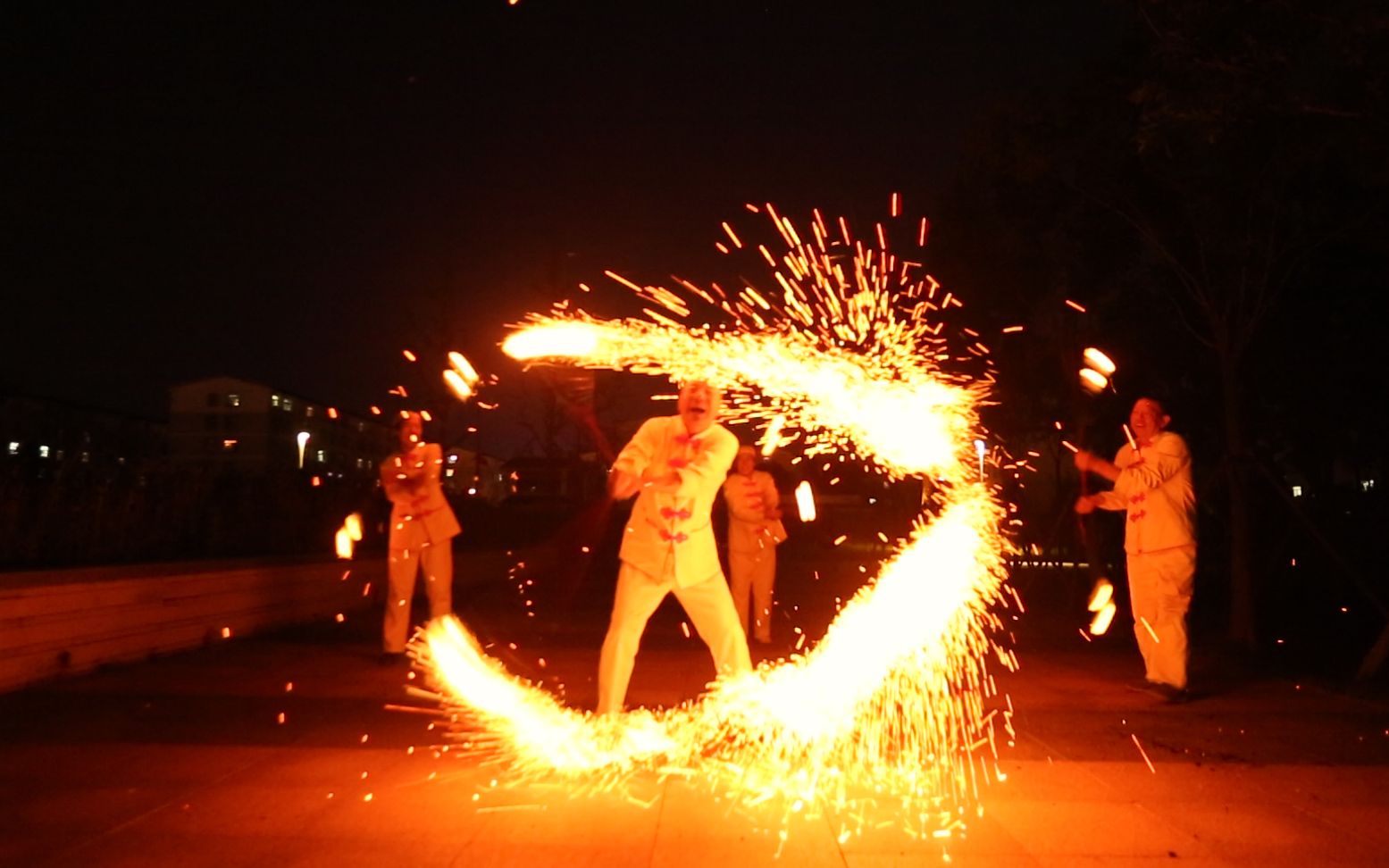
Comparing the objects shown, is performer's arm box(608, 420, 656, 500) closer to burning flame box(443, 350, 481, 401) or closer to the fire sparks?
the fire sparks

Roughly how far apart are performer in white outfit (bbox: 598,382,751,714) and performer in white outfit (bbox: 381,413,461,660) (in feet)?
11.0

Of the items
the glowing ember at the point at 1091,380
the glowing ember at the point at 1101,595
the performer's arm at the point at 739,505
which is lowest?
the glowing ember at the point at 1101,595

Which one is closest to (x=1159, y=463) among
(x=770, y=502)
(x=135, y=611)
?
(x=770, y=502)

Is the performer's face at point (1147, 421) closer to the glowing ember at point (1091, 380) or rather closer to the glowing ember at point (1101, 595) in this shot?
the glowing ember at point (1091, 380)

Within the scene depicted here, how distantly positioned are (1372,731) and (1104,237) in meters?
7.43

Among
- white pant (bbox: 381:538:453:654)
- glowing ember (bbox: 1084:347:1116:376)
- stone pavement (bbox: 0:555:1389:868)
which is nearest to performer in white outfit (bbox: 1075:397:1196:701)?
stone pavement (bbox: 0:555:1389:868)

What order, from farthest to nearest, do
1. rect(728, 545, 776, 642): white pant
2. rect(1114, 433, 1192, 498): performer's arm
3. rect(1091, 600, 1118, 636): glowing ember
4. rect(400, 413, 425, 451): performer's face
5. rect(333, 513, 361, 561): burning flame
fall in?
rect(333, 513, 361, 561): burning flame
rect(1091, 600, 1118, 636): glowing ember
rect(728, 545, 776, 642): white pant
rect(400, 413, 425, 451): performer's face
rect(1114, 433, 1192, 498): performer's arm

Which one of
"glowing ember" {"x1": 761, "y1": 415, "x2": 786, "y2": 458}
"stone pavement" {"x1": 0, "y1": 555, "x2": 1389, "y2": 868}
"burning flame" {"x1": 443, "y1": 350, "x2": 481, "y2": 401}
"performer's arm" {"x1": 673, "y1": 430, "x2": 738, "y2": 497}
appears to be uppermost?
"burning flame" {"x1": 443, "y1": 350, "x2": 481, "y2": 401}

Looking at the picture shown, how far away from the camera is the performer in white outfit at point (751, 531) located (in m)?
11.4

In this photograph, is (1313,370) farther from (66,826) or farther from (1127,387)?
(66,826)

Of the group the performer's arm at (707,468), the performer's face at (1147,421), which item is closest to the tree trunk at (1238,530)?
the performer's face at (1147,421)

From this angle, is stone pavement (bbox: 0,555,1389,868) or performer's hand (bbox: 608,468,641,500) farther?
performer's hand (bbox: 608,468,641,500)

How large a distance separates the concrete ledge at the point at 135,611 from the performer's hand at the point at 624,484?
445 cm

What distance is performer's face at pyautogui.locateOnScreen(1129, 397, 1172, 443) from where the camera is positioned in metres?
9.10
